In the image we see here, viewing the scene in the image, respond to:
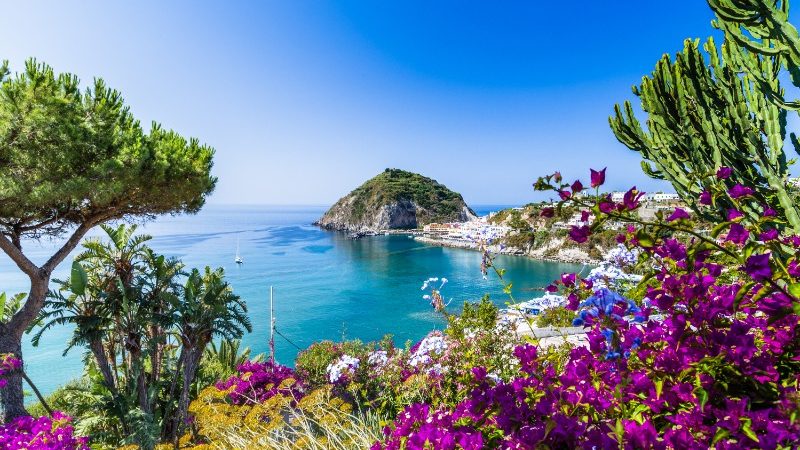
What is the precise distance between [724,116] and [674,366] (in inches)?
152

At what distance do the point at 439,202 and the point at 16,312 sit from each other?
292ft

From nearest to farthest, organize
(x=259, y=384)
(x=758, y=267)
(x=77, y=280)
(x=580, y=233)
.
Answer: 1. (x=758, y=267)
2. (x=580, y=233)
3. (x=259, y=384)
4. (x=77, y=280)

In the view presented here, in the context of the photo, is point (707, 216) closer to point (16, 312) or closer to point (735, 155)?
point (735, 155)

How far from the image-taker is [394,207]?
88125mm

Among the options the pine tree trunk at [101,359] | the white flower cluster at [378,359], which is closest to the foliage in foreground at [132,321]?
the pine tree trunk at [101,359]

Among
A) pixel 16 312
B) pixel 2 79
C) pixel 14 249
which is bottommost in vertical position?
pixel 16 312

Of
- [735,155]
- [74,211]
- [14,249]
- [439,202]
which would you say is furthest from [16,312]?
[439,202]

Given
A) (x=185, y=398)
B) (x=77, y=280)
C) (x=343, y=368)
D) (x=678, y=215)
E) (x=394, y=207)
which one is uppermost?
(x=394, y=207)

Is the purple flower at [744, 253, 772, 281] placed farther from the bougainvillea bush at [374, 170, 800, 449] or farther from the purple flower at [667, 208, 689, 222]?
the purple flower at [667, 208, 689, 222]

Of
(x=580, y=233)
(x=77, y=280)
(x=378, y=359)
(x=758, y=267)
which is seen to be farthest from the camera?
(x=77, y=280)

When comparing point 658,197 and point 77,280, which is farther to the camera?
point 77,280

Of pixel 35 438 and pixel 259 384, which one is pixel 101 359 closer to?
pixel 259 384

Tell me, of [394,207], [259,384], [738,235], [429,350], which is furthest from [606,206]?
[394,207]

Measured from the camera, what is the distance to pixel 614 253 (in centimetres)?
381
